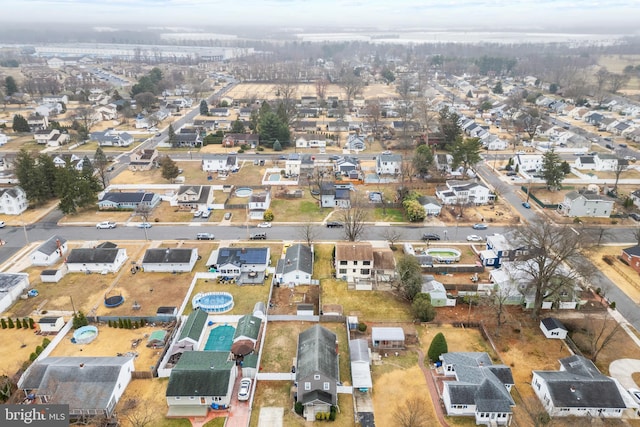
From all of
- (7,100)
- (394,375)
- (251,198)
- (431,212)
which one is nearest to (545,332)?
(394,375)

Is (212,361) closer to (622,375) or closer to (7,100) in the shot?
(622,375)

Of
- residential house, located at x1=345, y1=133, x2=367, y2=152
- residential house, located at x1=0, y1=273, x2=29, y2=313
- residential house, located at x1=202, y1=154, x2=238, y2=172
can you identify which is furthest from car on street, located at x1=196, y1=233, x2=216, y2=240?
residential house, located at x1=345, y1=133, x2=367, y2=152

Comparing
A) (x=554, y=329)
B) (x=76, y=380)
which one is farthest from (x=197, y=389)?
(x=554, y=329)

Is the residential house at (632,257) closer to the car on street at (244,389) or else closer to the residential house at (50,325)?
the car on street at (244,389)

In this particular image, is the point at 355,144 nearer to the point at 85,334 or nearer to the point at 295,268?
the point at 295,268

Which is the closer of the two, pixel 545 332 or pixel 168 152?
pixel 545 332

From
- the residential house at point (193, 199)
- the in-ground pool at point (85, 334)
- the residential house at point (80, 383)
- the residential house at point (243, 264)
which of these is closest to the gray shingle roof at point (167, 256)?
the residential house at point (243, 264)
